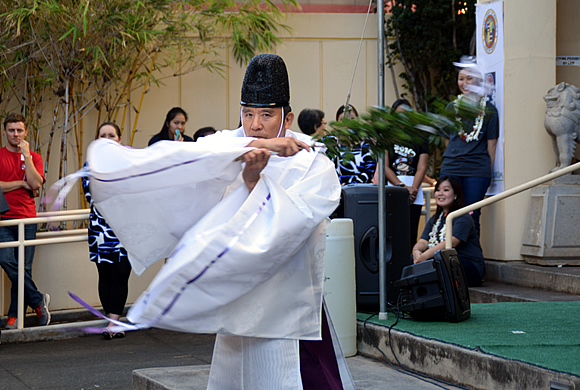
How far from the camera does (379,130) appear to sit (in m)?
2.40

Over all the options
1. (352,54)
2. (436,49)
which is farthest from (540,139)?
(352,54)

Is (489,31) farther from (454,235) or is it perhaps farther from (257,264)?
(257,264)

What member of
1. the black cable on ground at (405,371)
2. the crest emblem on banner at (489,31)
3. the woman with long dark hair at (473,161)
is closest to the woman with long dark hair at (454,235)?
the woman with long dark hair at (473,161)

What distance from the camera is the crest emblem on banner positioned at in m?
6.88

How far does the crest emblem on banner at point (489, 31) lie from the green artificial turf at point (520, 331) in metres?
2.94

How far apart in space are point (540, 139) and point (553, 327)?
295 cm

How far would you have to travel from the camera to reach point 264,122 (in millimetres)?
2617

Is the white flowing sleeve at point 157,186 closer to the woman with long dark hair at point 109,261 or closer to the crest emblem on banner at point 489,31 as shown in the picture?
the woman with long dark hair at point 109,261

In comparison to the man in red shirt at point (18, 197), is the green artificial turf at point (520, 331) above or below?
below

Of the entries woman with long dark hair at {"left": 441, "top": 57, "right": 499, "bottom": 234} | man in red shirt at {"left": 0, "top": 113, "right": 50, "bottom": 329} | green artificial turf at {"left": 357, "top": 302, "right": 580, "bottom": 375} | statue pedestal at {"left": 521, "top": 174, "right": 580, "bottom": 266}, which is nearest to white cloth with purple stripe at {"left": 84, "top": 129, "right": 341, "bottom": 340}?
green artificial turf at {"left": 357, "top": 302, "right": 580, "bottom": 375}

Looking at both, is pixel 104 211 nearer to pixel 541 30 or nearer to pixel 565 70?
pixel 541 30

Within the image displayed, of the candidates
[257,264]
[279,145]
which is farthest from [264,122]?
[257,264]

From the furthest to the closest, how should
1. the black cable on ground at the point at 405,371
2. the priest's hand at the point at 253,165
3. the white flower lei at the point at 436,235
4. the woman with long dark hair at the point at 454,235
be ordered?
the white flower lei at the point at 436,235, the woman with long dark hair at the point at 454,235, the black cable on ground at the point at 405,371, the priest's hand at the point at 253,165

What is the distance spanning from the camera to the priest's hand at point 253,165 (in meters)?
2.32
